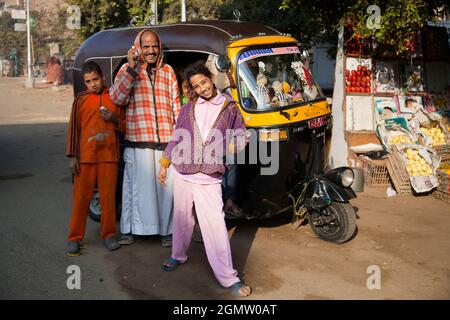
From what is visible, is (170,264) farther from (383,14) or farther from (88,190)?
(383,14)

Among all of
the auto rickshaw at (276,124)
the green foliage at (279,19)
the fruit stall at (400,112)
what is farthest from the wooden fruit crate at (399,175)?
the green foliage at (279,19)

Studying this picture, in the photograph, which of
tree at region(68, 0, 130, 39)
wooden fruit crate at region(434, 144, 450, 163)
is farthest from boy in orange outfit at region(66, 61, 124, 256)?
tree at region(68, 0, 130, 39)

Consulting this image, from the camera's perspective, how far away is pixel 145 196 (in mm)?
5180

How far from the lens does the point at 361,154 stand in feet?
27.0

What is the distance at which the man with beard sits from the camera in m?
4.83

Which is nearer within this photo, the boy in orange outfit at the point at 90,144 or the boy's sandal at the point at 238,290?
the boy's sandal at the point at 238,290

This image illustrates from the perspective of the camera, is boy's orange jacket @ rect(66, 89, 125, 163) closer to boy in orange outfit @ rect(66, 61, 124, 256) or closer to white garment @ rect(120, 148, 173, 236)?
boy in orange outfit @ rect(66, 61, 124, 256)

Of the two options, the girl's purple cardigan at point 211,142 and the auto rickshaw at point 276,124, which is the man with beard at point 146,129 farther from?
the girl's purple cardigan at point 211,142

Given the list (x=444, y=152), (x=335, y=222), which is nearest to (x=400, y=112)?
(x=444, y=152)

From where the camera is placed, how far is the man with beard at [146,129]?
4832 millimetres

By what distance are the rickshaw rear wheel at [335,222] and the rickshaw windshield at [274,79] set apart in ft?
3.95

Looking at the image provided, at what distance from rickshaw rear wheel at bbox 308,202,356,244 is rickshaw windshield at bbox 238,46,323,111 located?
47.4 inches

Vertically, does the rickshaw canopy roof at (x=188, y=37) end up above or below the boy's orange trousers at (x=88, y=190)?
above

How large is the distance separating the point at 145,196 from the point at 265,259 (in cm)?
137
